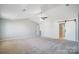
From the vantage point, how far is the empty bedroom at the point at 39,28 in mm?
2471

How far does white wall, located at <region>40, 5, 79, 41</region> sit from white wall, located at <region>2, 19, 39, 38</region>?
6.7 inches

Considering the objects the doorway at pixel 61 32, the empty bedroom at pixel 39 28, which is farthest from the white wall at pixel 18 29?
the doorway at pixel 61 32

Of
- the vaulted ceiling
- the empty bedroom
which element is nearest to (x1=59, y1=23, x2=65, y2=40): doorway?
the empty bedroom

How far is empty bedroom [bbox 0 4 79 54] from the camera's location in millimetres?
2471

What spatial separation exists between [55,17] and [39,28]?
36 centimetres

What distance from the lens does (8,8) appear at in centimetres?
246

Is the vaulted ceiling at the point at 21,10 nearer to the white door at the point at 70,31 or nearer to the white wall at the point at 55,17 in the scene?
the white wall at the point at 55,17

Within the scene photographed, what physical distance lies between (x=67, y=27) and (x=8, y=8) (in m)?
1.14

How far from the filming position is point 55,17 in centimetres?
248

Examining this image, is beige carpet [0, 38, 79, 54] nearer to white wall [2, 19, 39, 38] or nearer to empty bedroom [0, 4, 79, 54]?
empty bedroom [0, 4, 79, 54]

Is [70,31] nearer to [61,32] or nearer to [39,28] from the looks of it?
[61,32]
